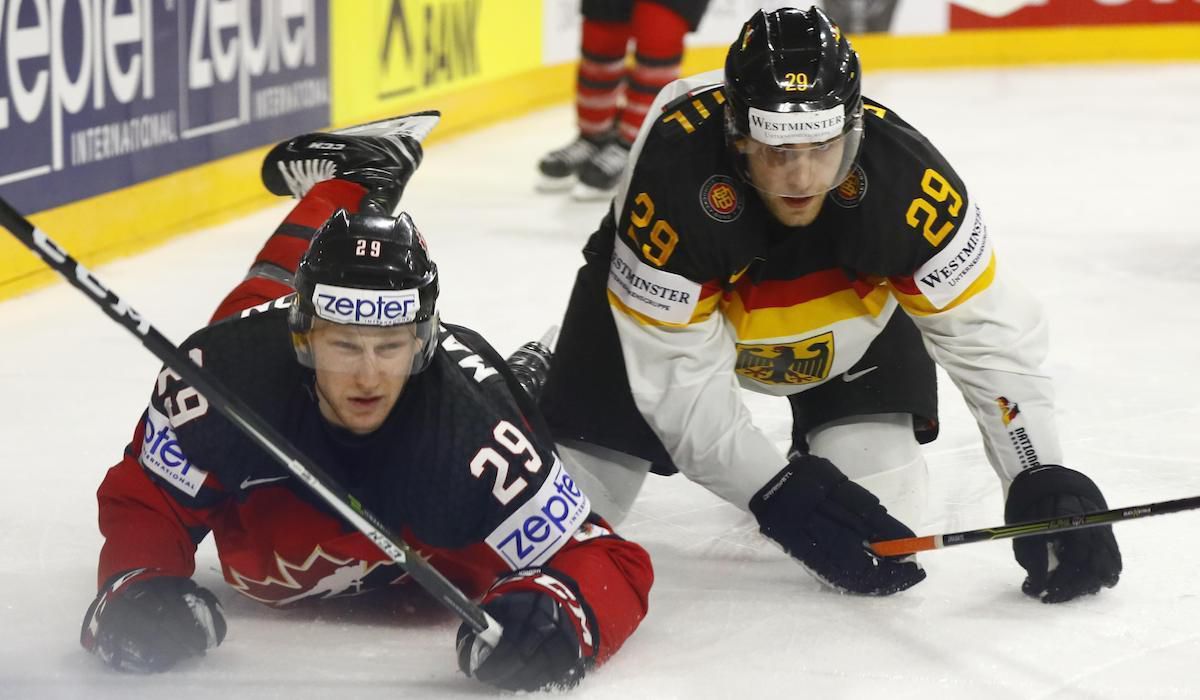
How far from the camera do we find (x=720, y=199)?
90.9 inches

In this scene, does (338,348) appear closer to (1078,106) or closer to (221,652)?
(221,652)

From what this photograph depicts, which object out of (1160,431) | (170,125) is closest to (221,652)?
(1160,431)

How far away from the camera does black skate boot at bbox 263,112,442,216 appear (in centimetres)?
295

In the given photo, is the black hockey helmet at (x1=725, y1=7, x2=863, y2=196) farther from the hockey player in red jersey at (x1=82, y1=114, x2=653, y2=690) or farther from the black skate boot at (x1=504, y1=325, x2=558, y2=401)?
the black skate boot at (x1=504, y1=325, x2=558, y2=401)

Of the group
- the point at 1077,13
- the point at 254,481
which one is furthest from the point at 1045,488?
the point at 1077,13

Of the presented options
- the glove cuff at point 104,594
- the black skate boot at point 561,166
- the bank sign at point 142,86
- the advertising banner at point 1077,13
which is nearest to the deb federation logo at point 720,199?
the glove cuff at point 104,594

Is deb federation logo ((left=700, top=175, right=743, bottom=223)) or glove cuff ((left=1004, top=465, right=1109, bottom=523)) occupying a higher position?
deb federation logo ((left=700, top=175, right=743, bottom=223))

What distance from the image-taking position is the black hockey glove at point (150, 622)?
1.99m

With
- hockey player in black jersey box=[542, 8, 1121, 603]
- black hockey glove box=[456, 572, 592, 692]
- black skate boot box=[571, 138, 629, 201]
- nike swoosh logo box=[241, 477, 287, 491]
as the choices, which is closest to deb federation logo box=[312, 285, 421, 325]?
nike swoosh logo box=[241, 477, 287, 491]

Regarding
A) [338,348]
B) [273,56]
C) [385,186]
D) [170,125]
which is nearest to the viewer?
[338,348]

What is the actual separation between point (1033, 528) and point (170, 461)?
42.7 inches

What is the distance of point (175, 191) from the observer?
4.85 metres

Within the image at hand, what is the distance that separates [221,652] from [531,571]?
40 cm

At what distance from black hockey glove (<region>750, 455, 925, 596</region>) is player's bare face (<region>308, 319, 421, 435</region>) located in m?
0.58
